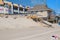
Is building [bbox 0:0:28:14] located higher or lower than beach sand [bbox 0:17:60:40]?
higher

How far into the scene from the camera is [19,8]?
60.7m

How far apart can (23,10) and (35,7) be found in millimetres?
6495

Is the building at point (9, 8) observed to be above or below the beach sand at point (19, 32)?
above

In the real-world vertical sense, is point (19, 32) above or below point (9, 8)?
below

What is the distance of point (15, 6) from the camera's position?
5700 centimetres

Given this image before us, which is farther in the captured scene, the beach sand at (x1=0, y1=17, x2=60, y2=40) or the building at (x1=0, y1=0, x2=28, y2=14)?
the building at (x1=0, y1=0, x2=28, y2=14)

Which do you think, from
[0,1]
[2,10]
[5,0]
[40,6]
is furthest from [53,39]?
[40,6]

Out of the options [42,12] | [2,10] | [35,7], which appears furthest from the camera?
[35,7]

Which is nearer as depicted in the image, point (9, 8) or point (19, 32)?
point (19, 32)

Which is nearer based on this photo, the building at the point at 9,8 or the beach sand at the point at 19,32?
the beach sand at the point at 19,32

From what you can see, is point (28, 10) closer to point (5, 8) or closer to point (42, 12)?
point (42, 12)

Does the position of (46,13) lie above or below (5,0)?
Result: below

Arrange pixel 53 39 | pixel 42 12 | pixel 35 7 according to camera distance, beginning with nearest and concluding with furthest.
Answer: pixel 53 39 < pixel 42 12 < pixel 35 7

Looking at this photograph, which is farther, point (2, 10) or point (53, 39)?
point (2, 10)
